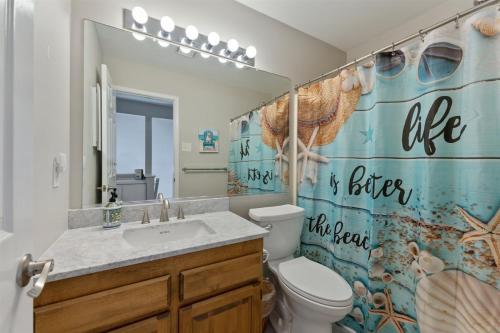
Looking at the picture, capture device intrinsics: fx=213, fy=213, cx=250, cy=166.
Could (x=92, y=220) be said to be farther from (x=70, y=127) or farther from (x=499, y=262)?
(x=499, y=262)

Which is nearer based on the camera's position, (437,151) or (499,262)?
(499,262)

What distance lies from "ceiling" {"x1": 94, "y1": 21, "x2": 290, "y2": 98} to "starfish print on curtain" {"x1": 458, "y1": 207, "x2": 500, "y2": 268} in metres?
1.50

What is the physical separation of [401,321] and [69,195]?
198 centimetres

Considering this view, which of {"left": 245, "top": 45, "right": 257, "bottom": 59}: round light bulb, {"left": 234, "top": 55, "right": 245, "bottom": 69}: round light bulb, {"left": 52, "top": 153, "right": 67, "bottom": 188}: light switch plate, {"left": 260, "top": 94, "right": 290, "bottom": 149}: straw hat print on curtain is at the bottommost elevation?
{"left": 52, "top": 153, "right": 67, "bottom": 188}: light switch plate

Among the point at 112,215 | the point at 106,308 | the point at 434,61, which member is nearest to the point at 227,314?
the point at 106,308

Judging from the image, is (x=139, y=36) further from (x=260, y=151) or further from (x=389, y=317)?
(x=389, y=317)

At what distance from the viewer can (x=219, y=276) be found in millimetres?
981

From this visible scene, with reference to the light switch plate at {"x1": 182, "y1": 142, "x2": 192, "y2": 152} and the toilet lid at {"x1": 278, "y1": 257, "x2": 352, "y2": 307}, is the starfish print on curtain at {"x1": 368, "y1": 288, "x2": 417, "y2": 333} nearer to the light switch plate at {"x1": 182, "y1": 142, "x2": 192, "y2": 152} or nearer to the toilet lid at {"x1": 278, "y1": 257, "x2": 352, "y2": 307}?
the toilet lid at {"x1": 278, "y1": 257, "x2": 352, "y2": 307}

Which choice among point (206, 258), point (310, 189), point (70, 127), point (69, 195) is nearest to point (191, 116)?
point (70, 127)

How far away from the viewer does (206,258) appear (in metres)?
0.96

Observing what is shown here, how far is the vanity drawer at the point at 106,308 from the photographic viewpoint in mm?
696

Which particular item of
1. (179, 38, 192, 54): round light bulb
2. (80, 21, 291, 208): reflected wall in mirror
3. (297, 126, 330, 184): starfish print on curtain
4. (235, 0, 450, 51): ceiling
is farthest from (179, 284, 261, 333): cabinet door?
(235, 0, 450, 51): ceiling

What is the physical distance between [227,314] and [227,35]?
177 cm

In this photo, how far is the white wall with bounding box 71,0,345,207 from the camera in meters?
1.14
